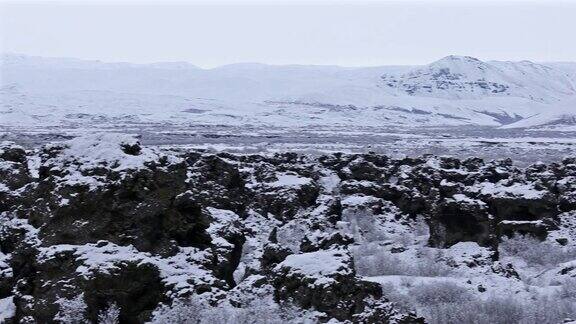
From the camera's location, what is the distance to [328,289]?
9117 millimetres

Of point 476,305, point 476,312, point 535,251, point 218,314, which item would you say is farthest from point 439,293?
point 535,251

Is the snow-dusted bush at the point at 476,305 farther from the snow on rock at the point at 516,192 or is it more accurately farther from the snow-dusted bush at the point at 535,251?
the snow on rock at the point at 516,192

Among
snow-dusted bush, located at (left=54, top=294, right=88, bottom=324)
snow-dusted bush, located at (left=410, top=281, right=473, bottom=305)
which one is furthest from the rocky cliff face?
snow-dusted bush, located at (left=410, top=281, right=473, bottom=305)

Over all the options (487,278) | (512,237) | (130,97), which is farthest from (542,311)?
(130,97)

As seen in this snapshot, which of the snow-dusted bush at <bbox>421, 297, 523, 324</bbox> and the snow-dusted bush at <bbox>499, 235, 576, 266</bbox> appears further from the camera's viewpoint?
the snow-dusted bush at <bbox>499, 235, 576, 266</bbox>

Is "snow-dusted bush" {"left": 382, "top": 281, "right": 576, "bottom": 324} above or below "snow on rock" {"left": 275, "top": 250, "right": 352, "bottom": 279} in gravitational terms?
below

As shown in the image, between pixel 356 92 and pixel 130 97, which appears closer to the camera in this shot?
pixel 130 97

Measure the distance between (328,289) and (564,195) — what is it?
47.1ft

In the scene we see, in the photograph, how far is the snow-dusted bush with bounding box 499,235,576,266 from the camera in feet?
55.0

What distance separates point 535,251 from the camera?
1719 centimetres

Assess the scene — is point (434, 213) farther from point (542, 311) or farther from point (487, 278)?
point (542, 311)

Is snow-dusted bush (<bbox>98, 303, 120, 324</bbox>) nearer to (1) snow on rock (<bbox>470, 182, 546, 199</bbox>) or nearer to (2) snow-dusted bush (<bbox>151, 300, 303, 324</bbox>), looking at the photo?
(2) snow-dusted bush (<bbox>151, 300, 303, 324</bbox>)

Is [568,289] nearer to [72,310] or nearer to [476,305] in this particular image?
[476,305]

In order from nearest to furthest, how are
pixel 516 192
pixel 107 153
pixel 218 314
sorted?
pixel 218 314, pixel 107 153, pixel 516 192
